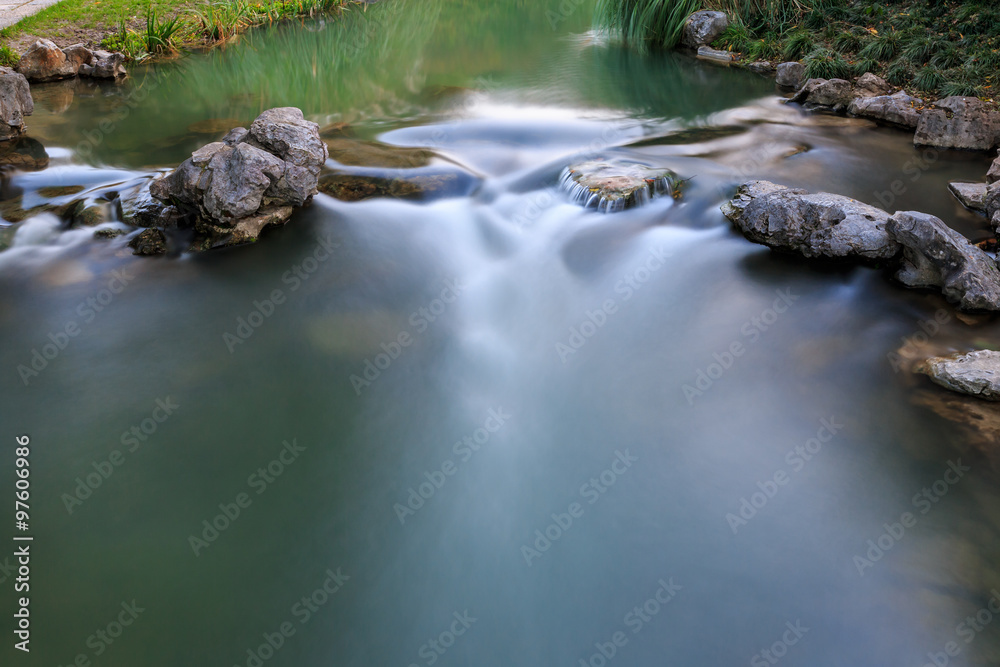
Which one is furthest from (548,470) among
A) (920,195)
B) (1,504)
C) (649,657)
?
(920,195)

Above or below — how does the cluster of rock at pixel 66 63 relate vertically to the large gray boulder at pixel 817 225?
above

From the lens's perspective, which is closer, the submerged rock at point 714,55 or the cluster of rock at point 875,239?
the cluster of rock at point 875,239

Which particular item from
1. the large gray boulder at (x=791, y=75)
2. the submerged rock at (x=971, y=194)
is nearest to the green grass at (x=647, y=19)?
the large gray boulder at (x=791, y=75)

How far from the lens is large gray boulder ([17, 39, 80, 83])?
440 inches

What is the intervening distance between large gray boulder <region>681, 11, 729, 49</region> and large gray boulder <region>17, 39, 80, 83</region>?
40.6 ft

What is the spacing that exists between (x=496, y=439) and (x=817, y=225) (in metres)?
3.79

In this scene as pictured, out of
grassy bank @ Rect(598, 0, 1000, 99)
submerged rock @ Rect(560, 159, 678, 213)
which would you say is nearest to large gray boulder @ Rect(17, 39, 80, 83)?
submerged rock @ Rect(560, 159, 678, 213)

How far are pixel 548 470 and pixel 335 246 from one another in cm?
348

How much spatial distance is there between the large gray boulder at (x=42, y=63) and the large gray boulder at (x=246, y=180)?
7.33 meters

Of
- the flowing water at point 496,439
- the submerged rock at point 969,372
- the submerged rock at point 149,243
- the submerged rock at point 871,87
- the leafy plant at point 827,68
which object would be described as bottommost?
the flowing water at point 496,439

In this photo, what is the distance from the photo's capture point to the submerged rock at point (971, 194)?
7.01 metres

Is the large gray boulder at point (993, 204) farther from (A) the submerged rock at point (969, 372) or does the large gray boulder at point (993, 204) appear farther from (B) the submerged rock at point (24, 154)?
(B) the submerged rock at point (24, 154)

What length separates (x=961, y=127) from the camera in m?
8.51

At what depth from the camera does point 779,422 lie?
4.47 meters
